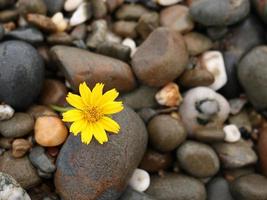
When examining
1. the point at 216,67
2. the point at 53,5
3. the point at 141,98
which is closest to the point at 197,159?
the point at 141,98

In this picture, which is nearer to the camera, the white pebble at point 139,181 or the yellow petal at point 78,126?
the yellow petal at point 78,126

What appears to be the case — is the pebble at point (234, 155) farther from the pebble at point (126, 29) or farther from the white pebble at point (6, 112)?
the white pebble at point (6, 112)

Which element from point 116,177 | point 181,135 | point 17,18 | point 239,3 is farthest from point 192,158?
point 17,18

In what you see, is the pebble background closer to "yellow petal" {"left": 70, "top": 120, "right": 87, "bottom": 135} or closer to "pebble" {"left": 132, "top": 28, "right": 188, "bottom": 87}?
"pebble" {"left": 132, "top": 28, "right": 188, "bottom": 87}

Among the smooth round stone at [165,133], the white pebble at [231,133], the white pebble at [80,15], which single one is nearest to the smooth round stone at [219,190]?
the white pebble at [231,133]

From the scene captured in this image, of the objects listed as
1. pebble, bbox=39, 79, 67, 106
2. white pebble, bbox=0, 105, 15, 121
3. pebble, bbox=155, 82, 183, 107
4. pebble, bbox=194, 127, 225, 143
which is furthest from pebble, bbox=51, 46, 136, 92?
pebble, bbox=194, 127, 225, 143

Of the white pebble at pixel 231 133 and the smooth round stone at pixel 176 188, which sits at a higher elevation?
the white pebble at pixel 231 133

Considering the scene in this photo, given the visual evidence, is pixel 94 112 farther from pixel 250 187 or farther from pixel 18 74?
pixel 250 187
